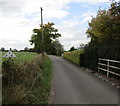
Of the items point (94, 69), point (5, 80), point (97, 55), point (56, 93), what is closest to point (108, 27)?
point (97, 55)

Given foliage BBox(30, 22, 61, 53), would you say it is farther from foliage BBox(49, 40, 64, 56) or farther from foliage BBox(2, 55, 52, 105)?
foliage BBox(2, 55, 52, 105)

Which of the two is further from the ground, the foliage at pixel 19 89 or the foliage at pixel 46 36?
the foliage at pixel 46 36

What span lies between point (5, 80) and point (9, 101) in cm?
193

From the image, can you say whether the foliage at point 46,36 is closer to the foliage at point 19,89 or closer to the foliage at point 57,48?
the foliage at point 57,48

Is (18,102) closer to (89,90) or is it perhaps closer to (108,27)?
(89,90)

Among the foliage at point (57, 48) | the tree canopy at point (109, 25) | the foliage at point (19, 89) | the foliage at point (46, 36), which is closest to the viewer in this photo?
the foliage at point (19, 89)

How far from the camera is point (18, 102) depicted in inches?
181

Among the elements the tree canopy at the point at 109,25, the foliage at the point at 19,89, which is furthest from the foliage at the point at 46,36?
the foliage at the point at 19,89

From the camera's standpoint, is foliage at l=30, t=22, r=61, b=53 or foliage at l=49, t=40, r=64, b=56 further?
foliage at l=49, t=40, r=64, b=56

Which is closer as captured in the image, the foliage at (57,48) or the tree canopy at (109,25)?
the tree canopy at (109,25)

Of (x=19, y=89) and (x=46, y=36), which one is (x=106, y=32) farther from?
(x=46, y=36)

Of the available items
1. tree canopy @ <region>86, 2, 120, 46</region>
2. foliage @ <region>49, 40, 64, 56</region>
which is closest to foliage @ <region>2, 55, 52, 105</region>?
tree canopy @ <region>86, 2, 120, 46</region>

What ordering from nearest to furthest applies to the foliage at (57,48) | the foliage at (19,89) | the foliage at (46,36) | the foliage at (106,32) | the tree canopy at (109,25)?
1. the foliage at (19,89)
2. the foliage at (106,32)
3. the tree canopy at (109,25)
4. the foliage at (46,36)
5. the foliage at (57,48)

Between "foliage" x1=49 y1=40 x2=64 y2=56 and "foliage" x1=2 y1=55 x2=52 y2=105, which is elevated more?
"foliage" x1=49 y1=40 x2=64 y2=56
